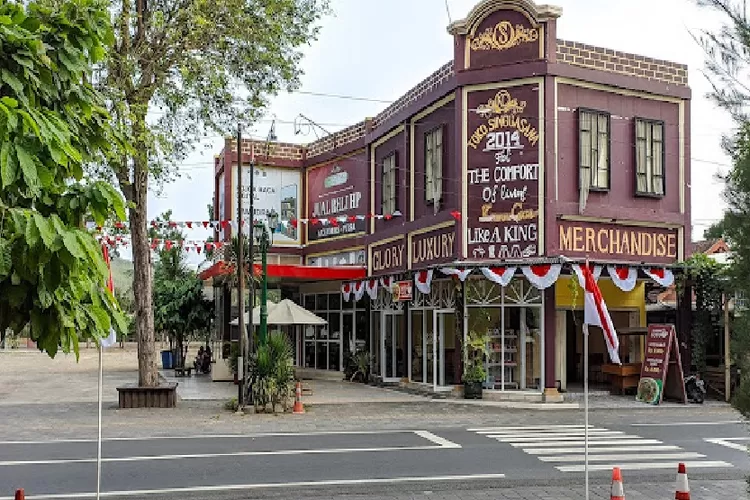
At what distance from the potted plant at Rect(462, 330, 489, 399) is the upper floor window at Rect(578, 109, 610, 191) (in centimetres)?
495

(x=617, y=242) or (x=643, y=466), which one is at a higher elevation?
(x=617, y=242)

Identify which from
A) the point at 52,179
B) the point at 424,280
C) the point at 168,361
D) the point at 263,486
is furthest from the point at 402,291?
the point at 52,179

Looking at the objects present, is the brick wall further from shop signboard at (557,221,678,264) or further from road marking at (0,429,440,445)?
road marking at (0,429,440,445)

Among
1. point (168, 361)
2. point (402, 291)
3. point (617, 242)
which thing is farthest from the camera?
point (168, 361)

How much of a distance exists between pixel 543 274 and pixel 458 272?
2228 millimetres

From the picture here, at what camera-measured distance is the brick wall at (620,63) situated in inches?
872

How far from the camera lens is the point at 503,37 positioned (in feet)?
72.8

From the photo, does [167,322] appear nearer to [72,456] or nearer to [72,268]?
[72,456]

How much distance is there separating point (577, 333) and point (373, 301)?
713 centimetres

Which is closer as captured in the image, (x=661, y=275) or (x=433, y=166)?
(x=661, y=275)

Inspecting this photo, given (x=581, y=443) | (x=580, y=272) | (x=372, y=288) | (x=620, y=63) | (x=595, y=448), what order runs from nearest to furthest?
(x=595, y=448) → (x=581, y=443) → (x=580, y=272) → (x=620, y=63) → (x=372, y=288)

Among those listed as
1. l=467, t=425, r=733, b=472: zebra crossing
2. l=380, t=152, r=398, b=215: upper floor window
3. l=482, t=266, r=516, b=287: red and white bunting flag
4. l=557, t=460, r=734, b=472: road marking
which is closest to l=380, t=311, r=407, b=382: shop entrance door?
l=380, t=152, r=398, b=215: upper floor window

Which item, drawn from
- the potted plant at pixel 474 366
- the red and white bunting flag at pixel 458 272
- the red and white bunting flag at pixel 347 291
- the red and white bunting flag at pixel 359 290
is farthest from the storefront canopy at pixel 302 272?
the potted plant at pixel 474 366

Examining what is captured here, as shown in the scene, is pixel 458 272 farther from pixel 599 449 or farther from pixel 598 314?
pixel 598 314
